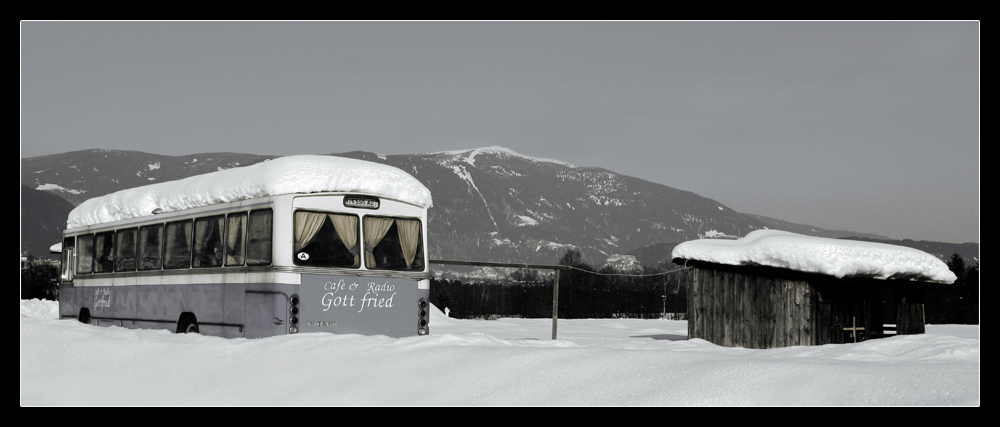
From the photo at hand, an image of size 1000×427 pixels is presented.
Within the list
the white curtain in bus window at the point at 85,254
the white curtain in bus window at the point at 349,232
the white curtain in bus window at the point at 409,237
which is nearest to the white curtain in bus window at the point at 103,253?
the white curtain in bus window at the point at 85,254

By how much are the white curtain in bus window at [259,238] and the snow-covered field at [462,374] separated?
5.03ft

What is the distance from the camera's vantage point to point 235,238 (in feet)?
50.6

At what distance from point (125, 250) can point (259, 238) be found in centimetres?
503

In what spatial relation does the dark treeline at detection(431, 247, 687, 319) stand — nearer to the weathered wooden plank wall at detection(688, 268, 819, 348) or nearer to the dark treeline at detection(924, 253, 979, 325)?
the dark treeline at detection(924, 253, 979, 325)

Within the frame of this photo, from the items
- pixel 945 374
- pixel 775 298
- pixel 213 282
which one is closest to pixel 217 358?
pixel 213 282

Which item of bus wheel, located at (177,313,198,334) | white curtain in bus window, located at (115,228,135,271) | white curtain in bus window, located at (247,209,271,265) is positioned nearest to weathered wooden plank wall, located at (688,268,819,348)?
white curtain in bus window, located at (247,209,271,265)

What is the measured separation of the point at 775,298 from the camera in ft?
59.5

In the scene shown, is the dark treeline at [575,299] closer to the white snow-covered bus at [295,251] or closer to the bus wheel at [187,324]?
the bus wheel at [187,324]

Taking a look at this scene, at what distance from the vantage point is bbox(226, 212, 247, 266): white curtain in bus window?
50.1 feet

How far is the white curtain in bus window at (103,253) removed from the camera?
1930 centimetres

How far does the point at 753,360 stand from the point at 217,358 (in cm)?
626

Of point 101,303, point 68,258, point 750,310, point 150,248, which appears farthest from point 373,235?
point 68,258
